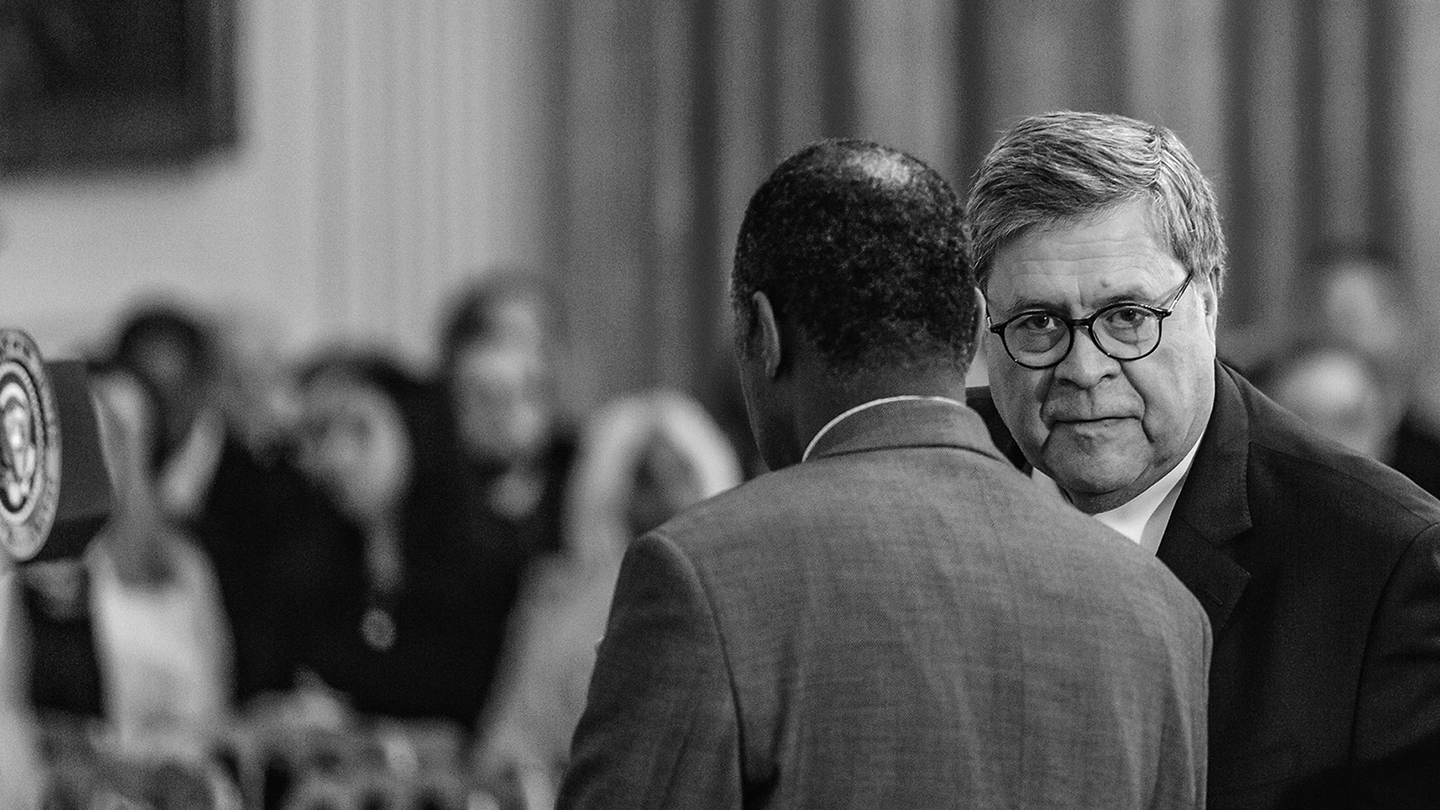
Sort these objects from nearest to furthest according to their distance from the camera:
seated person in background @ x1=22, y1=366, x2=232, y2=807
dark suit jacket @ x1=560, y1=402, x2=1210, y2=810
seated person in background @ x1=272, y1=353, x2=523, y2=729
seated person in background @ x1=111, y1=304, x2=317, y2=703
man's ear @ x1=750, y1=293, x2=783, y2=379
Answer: dark suit jacket @ x1=560, y1=402, x2=1210, y2=810 → man's ear @ x1=750, y1=293, x2=783, y2=379 → seated person in background @ x1=22, y1=366, x2=232, y2=807 → seated person in background @ x1=272, y1=353, x2=523, y2=729 → seated person in background @ x1=111, y1=304, x2=317, y2=703

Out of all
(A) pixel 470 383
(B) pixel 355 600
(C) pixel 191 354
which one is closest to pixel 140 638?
A: (B) pixel 355 600

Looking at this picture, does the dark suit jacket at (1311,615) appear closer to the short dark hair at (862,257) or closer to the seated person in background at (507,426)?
the short dark hair at (862,257)

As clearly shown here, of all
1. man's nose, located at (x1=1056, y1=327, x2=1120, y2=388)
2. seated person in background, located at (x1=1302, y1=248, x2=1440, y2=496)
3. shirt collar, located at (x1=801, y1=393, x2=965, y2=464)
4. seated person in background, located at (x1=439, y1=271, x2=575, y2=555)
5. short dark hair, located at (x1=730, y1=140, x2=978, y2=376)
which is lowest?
seated person in background, located at (x1=439, y1=271, x2=575, y2=555)

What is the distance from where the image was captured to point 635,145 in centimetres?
750

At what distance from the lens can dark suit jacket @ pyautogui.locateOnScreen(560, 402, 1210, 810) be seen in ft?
5.71

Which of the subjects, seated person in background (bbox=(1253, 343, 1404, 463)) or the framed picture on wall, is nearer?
seated person in background (bbox=(1253, 343, 1404, 463))

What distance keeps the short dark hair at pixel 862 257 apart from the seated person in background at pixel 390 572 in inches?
138

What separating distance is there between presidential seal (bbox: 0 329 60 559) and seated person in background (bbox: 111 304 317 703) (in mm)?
3364

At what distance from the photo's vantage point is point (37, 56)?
8086mm

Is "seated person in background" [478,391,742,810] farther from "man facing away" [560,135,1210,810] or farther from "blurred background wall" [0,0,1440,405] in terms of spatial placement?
"man facing away" [560,135,1210,810]

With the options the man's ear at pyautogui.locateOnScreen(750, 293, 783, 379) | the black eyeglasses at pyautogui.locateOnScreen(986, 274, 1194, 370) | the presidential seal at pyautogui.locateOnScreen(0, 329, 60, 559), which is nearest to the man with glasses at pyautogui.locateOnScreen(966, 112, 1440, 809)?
the black eyeglasses at pyautogui.locateOnScreen(986, 274, 1194, 370)

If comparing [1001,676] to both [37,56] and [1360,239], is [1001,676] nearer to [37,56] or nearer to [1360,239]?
[1360,239]

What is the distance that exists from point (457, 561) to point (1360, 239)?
272 cm

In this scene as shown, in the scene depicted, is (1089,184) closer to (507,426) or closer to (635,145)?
(507,426)
